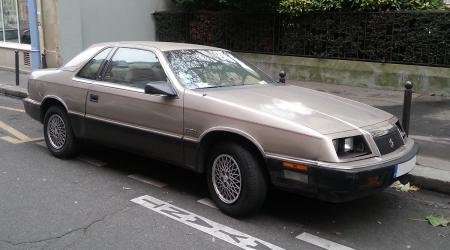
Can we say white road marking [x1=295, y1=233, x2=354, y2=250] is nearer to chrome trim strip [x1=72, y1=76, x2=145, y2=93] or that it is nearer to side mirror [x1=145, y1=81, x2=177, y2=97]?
side mirror [x1=145, y1=81, x2=177, y2=97]

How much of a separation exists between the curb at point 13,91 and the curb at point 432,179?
8840 mm

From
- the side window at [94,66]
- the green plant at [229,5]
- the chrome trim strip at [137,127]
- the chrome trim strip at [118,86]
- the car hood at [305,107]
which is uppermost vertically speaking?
the green plant at [229,5]

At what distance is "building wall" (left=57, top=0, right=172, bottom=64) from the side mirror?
966cm

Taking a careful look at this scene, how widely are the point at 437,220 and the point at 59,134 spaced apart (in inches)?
174

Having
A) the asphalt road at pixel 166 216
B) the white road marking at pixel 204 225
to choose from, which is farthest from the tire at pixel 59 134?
the white road marking at pixel 204 225

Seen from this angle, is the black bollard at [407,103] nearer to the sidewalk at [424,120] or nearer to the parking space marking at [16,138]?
the sidewalk at [424,120]

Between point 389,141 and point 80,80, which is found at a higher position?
point 80,80

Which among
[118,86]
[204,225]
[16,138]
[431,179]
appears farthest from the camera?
[16,138]

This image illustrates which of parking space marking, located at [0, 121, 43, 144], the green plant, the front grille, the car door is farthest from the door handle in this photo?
the green plant

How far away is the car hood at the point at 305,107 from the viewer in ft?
14.1

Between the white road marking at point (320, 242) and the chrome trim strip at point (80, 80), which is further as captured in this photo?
the chrome trim strip at point (80, 80)

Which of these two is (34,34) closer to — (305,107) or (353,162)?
(305,107)

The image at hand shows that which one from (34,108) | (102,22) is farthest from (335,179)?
(102,22)

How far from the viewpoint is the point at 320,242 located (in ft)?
13.7
